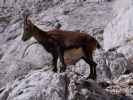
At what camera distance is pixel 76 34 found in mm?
→ 10859

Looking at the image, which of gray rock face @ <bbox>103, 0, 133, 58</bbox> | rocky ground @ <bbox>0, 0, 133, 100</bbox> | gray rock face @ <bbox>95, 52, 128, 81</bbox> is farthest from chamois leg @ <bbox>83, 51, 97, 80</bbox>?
gray rock face @ <bbox>103, 0, 133, 58</bbox>

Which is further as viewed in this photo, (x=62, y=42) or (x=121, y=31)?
(x=121, y=31)

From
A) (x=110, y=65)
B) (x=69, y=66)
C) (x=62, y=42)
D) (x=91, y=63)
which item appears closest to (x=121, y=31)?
(x=69, y=66)

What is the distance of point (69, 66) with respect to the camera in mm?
14773

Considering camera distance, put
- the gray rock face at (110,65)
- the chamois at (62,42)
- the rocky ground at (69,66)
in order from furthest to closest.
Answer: the gray rock face at (110,65) → the chamois at (62,42) → the rocky ground at (69,66)

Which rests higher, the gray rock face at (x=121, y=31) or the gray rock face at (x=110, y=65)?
the gray rock face at (x=110, y=65)

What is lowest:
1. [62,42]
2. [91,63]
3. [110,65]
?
[110,65]

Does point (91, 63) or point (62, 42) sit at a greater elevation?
point (62, 42)

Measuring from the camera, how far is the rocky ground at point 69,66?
8578mm

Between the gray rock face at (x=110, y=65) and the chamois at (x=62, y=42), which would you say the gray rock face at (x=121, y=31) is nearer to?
the gray rock face at (x=110, y=65)

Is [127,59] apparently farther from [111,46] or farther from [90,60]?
[90,60]

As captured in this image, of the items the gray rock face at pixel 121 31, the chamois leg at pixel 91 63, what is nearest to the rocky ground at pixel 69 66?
the gray rock face at pixel 121 31

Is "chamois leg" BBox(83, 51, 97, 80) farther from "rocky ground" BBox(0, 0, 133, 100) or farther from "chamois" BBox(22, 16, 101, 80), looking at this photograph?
"rocky ground" BBox(0, 0, 133, 100)

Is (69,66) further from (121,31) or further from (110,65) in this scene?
(121,31)
